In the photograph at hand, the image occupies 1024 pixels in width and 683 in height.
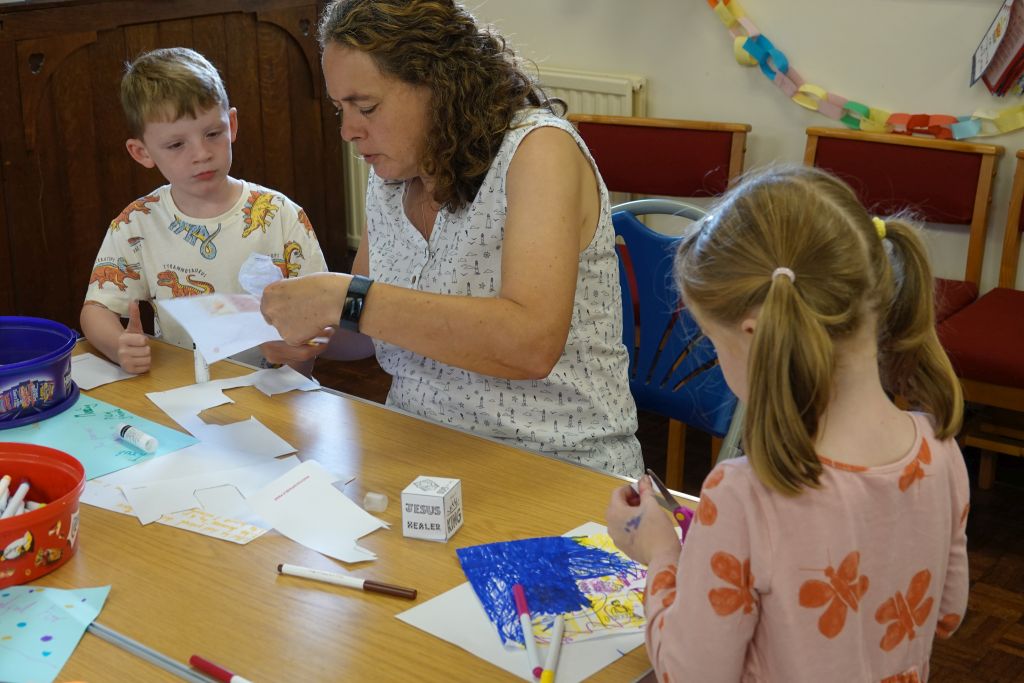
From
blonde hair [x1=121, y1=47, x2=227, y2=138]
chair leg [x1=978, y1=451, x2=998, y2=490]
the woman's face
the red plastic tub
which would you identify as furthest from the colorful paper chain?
the red plastic tub

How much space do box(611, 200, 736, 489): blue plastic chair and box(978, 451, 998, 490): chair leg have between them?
1.39 m

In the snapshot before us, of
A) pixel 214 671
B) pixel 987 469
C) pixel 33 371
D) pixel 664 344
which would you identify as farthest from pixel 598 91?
pixel 214 671

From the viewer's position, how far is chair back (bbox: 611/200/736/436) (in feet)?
6.28

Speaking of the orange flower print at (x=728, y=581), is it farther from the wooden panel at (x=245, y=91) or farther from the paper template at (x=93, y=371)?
the wooden panel at (x=245, y=91)

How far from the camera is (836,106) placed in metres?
3.40

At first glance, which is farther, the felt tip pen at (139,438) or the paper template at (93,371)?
the paper template at (93,371)

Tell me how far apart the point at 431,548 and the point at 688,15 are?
2734 mm

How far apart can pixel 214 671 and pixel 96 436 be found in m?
0.66

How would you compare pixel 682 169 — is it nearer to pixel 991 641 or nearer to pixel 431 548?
pixel 991 641

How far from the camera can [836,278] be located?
0.96 m

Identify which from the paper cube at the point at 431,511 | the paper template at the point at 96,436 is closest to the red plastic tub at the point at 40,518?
the paper template at the point at 96,436

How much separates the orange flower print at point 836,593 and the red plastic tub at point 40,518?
82 centimetres

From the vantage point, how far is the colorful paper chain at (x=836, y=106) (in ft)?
10.5

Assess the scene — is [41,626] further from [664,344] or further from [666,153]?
[666,153]
